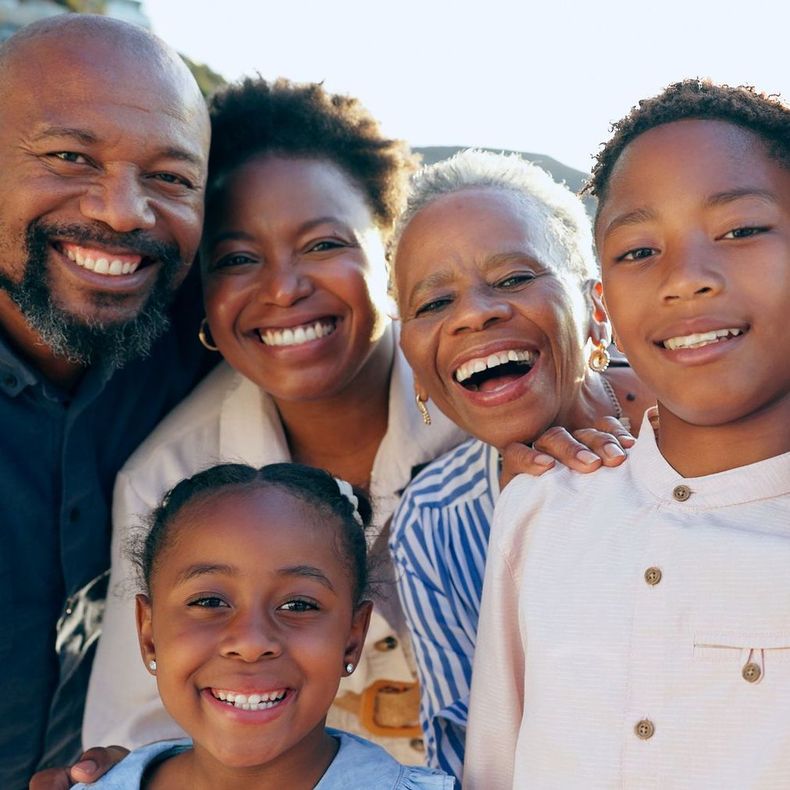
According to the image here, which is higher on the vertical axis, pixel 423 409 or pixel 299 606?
pixel 423 409

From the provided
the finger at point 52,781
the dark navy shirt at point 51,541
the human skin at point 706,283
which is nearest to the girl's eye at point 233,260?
the dark navy shirt at point 51,541

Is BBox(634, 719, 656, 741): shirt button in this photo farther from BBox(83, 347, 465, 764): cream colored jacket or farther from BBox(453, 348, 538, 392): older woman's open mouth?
BBox(83, 347, 465, 764): cream colored jacket

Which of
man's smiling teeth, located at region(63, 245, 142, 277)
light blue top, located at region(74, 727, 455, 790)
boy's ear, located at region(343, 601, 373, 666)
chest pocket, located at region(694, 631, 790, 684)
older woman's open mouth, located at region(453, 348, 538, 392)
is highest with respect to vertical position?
man's smiling teeth, located at region(63, 245, 142, 277)

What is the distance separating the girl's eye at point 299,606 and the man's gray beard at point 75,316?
1.18 meters

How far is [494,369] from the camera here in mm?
2852

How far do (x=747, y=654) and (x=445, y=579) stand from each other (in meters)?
1.00

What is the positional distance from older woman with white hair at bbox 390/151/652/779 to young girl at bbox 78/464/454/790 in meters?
Answer: 0.29

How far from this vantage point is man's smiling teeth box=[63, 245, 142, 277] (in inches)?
122

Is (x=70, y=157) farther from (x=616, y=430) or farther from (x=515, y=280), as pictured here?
(x=616, y=430)

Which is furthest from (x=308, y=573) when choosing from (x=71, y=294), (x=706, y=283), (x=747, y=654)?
(x=71, y=294)

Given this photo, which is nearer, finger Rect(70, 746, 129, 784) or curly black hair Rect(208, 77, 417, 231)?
finger Rect(70, 746, 129, 784)

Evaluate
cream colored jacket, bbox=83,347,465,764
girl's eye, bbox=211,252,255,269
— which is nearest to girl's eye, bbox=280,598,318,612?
cream colored jacket, bbox=83,347,465,764

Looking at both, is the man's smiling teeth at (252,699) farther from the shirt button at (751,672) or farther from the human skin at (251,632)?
the shirt button at (751,672)

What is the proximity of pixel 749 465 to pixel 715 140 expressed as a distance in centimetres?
63
